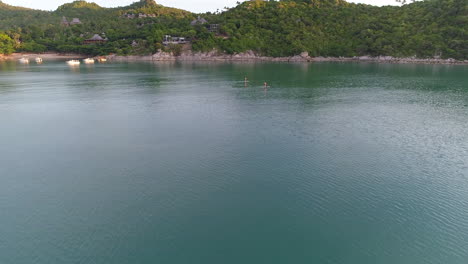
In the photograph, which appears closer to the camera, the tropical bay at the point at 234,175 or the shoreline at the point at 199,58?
the tropical bay at the point at 234,175

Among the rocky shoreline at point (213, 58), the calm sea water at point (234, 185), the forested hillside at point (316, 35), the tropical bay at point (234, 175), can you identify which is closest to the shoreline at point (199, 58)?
the rocky shoreline at point (213, 58)

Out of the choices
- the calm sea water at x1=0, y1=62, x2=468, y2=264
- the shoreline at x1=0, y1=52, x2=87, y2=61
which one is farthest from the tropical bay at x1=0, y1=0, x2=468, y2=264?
the shoreline at x1=0, y1=52, x2=87, y2=61

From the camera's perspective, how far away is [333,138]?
125 feet

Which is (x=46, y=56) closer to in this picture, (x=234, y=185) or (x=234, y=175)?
(x=234, y=175)

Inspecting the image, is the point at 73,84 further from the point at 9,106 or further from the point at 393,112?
the point at 393,112

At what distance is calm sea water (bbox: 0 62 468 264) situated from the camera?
18719mm

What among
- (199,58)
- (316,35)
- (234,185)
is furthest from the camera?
(199,58)

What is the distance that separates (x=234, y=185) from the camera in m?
26.4

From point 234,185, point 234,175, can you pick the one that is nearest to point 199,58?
point 234,175

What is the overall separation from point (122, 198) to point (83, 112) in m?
34.6

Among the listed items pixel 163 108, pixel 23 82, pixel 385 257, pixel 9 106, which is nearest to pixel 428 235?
pixel 385 257

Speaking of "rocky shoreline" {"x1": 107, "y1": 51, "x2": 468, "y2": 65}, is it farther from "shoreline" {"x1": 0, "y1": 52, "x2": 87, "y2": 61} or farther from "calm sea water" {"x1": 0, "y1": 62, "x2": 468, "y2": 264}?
"calm sea water" {"x1": 0, "y1": 62, "x2": 468, "y2": 264}

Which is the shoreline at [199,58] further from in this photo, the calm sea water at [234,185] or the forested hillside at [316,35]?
the calm sea water at [234,185]

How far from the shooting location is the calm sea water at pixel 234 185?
61.4 ft
